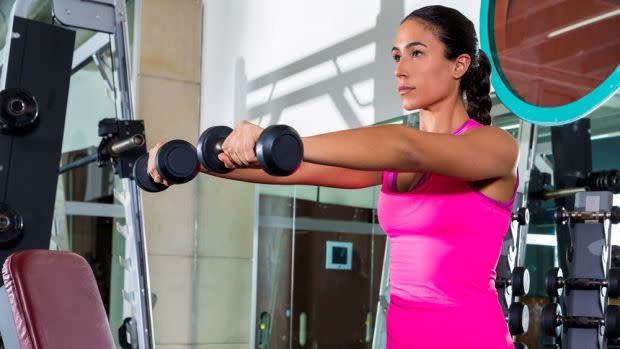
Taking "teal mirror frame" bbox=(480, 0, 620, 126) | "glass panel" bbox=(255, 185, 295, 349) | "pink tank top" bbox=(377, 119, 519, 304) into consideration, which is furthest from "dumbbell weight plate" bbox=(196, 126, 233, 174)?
"glass panel" bbox=(255, 185, 295, 349)

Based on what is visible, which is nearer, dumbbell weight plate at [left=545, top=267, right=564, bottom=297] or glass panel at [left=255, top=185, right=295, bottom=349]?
dumbbell weight plate at [left=545, top=267, right=564, bottom=297]

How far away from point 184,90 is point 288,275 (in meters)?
2.12

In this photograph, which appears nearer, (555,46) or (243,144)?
(243,144)

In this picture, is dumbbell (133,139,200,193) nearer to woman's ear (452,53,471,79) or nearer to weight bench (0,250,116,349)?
woman's ear (452,53,471,79)

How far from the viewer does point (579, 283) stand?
9.34 feet

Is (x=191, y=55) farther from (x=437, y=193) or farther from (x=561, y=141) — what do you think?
(x=437, y=193)

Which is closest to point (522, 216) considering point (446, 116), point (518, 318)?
point (518, 318)

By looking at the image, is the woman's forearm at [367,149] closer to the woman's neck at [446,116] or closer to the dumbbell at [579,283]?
the woman's neck at [446,116]

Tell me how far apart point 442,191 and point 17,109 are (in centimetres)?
184

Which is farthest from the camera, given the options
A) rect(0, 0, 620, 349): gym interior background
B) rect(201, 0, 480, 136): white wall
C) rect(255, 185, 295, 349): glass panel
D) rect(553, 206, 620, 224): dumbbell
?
rect(255, 185, 295, 349): glass panel

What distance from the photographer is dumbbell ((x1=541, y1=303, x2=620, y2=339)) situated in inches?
108

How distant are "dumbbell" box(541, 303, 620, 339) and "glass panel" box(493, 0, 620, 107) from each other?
2.65 ft

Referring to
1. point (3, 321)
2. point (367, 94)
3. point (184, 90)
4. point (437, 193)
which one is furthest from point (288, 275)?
point (437, 193)

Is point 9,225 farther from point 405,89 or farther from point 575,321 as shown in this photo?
point 575,321
